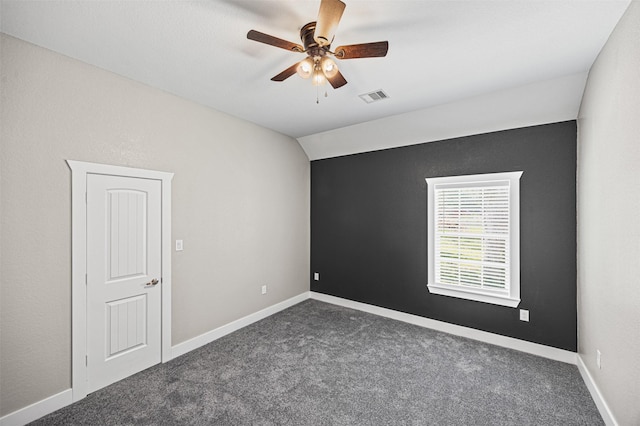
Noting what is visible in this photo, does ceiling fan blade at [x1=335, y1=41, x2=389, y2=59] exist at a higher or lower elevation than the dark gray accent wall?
higher

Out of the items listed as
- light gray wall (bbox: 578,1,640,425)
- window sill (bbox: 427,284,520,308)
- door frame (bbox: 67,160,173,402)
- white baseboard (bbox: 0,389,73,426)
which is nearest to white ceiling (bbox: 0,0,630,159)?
light gray wall (bbox: 578,1,640,425)

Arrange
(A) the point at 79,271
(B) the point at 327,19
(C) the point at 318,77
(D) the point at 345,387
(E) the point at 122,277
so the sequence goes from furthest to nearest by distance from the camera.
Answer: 1. (E) the point at 122,277
2. (D) the point at 345,387
3. (A) the point at 79,271
4. (C) the point at 318,77
5. (B) the point at 327,19

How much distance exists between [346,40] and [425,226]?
8.68ft

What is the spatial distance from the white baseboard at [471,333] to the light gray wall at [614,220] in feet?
1.43

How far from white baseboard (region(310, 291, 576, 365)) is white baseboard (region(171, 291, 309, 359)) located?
86 centimetres

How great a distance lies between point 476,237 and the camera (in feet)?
11.4

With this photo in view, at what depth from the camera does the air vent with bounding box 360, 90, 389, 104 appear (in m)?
3.00

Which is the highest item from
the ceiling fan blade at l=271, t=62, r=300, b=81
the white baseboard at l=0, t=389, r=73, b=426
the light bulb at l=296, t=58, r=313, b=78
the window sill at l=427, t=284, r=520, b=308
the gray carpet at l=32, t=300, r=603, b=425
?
the ceiling fan blade at l=271, t=62, r=300, b=81

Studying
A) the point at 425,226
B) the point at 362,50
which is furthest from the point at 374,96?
the point at 425,226

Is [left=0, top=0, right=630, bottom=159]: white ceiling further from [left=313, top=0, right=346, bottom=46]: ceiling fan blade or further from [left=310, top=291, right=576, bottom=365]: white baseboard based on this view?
[left=310, top=291, right=576, bottom=365]: white baseboard

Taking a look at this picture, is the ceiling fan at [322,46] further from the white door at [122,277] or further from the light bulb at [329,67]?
the white door at [122,277]

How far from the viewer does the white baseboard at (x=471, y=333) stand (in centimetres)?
295

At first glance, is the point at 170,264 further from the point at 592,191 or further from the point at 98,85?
the point at 592,191

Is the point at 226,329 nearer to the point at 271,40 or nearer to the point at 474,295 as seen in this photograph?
the point at 474,295
